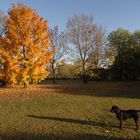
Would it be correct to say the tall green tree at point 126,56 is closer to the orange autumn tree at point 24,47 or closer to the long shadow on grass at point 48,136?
the orange autumn tree at point 24,47

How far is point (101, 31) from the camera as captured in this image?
54312 millimetres

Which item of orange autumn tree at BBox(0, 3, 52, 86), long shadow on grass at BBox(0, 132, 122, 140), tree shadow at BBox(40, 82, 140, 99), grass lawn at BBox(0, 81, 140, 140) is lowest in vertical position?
long shadow on grass at BBox(0, 132, 122, 140)

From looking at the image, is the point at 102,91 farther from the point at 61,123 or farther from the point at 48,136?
the point at 48,136

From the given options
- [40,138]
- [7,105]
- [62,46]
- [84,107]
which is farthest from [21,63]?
[62,46]

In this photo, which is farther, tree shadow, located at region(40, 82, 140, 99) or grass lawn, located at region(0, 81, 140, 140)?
tree shadow, located at region(40, 82, 140, 99)

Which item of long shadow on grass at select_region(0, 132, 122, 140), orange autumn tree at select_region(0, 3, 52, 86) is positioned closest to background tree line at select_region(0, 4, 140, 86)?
orange autumn tree at select_region(0, 3, 52, 86)

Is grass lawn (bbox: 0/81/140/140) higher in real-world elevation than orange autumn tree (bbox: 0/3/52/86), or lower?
lower

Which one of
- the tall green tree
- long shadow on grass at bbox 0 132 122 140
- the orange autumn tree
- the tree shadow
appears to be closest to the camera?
long shadow on grass at bbox 0 132 122 140

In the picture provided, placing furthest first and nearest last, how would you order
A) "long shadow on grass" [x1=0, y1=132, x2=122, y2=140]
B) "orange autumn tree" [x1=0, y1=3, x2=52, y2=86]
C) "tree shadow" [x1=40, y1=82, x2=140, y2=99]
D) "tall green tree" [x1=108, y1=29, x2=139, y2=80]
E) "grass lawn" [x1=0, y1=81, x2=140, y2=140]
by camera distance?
1. "tall green tree" [x1=108, y1=29, x2=139, y2=80]
2. "orange autumn tree" [x1=0, y1=3, x2=52, y2=86]
3. "tree shadow" [x1=40, y1=82, x2=140, y2=99]
4. "grass lawn" [x1=0, y1=81, x2=140, y2=140]
5. "long shadow on grass" [x1=0, y1=132, x2=122, y2=140]

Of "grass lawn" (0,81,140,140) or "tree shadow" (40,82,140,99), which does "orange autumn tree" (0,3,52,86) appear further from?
"grass lawn" (0,81,140,140)

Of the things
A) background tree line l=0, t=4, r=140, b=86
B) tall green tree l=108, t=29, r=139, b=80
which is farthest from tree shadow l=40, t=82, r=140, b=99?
tall green tree l=108, t=29, r=139, b=80

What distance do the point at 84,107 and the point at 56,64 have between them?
4000 cm

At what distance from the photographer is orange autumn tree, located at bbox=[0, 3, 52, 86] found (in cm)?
3166

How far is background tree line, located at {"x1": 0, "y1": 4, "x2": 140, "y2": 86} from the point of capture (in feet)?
105
